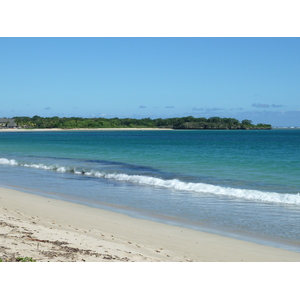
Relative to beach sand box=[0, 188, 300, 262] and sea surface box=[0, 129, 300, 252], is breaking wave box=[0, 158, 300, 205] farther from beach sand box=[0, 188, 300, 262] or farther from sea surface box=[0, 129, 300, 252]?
beach sand box=[0, 188, 300, 262]

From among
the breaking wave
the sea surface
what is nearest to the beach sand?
the sea surface

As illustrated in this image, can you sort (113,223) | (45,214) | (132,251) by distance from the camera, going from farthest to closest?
(45,214)
(113,223)
(132,251)

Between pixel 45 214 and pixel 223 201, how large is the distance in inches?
267

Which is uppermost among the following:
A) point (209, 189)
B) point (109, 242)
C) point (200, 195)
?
point (209, 189)

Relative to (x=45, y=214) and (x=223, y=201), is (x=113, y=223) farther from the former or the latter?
(x=223, y=201)

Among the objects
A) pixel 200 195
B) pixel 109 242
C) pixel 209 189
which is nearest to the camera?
pixel 109 242

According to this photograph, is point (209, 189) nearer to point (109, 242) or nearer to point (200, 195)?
point (200, 195)

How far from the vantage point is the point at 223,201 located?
14.7 meters

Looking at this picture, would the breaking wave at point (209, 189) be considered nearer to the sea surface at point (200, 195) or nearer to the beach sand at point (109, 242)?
the sea surface at point (200, 195)

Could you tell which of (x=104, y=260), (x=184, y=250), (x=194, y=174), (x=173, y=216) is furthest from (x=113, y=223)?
(x=194, y=174)

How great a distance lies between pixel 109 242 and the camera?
8.52 m

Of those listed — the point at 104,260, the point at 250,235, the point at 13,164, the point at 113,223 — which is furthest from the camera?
the point at 13,164

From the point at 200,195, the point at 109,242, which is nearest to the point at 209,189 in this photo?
the point at 200,195
